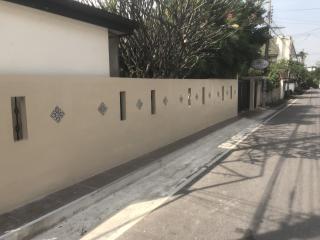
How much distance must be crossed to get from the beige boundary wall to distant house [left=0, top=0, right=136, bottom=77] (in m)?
1.25

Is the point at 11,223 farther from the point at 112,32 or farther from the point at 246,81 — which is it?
the point at 246,81

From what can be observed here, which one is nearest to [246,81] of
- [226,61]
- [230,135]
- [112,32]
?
[226,61]

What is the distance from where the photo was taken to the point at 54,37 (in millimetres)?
7758

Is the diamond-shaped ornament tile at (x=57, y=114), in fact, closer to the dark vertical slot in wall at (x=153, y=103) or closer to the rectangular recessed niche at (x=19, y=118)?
the rectangular recessed niche at (x=19, y=118)

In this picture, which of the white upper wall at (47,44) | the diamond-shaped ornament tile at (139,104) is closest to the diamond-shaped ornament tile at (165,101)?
the diamond-shaped ornament tile at (139,104)

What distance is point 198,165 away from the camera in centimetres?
843

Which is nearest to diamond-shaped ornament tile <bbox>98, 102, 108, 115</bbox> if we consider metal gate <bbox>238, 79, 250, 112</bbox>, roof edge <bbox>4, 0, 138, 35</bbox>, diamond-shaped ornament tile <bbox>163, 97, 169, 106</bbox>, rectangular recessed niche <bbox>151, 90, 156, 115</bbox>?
roof edge <bbox>4, 0, 138, 35</bbox>

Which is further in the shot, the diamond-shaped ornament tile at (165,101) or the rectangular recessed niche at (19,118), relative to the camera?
the diamond-shaped ornament tile at (165,101)

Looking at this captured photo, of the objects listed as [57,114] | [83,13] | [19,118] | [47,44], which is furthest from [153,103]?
[19,118]

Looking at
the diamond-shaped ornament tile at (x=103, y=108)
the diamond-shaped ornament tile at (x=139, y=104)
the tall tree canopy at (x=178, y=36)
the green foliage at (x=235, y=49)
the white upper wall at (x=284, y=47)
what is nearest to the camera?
the diamond-shaped ornament tile at (x=103, y=108)

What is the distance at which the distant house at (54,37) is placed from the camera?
6.70 metres

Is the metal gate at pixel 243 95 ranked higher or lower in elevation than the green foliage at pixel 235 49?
lower

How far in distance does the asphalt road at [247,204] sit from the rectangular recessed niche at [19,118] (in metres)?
2.25

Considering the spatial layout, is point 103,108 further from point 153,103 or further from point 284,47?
point 284,47
